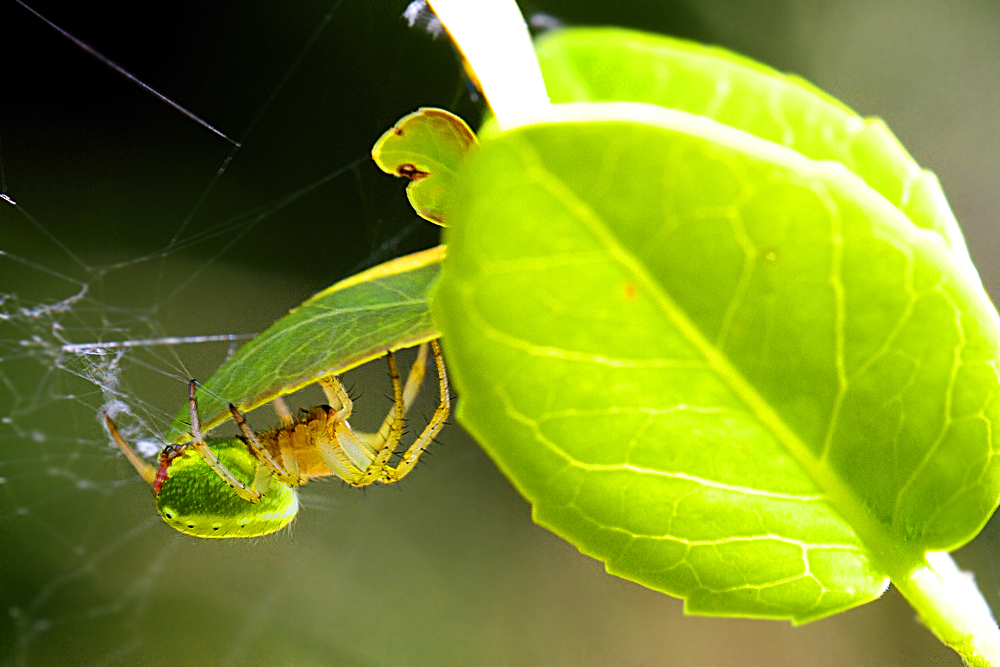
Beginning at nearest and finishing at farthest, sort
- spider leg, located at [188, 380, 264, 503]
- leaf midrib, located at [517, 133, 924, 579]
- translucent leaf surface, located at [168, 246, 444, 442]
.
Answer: leaf midrib, located at [517, 133, 924, 579] → translucent leaf surface, located at [168, 246, 444, 442] → spider leg, located at [188, 380, 264, 503]

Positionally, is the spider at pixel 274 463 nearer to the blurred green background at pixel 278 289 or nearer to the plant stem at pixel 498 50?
the blurred green background at pixel 278 289

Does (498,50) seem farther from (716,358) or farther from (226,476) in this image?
(226,476)

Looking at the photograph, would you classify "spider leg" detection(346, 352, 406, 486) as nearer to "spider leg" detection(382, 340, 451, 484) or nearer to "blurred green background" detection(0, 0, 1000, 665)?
"spider leg" detection(382, 340, 451, 484)

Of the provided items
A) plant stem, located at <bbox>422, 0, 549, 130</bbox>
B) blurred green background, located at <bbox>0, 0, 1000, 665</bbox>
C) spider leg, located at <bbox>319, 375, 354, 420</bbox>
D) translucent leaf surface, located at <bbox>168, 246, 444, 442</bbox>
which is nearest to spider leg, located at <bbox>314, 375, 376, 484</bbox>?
spider leg, located at <bbox>319, 375, 354, 420</bbox>

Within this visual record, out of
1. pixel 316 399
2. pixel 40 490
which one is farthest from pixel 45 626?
pixel 316 399

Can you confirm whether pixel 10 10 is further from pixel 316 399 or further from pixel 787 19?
pixel 787 19

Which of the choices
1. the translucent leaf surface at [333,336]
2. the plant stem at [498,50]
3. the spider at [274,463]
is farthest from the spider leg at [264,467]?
the plant stem at [498,50]
